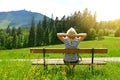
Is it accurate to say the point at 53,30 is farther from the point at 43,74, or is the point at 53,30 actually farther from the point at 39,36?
the point at 43,74

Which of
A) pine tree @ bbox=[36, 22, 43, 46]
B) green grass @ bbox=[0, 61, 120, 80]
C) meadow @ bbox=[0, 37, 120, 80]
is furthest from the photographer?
pine tree @ bbox=[36, 22, 43, 46]

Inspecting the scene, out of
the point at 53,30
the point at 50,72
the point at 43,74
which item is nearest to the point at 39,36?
the point at 53,30

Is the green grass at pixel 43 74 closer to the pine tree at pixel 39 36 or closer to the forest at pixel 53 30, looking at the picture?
the forest at pixel 53 30

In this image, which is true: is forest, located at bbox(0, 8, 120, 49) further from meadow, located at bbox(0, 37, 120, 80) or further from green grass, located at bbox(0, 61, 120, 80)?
green grass, located at bbox(0, 61, 120, 80)

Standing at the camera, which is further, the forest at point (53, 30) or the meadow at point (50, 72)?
the forest at point (53, 30)

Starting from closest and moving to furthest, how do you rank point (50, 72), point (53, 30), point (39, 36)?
point (50, 72)
point (53, 30)
point (39, 36)

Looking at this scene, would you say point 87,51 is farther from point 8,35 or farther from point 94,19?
point 8,35

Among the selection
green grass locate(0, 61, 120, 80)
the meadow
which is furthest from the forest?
green grass locate(0, 61, 120, 80)

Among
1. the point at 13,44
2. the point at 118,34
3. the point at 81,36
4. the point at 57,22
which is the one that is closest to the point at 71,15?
the point at 57,22

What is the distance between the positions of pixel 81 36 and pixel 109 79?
135 inches

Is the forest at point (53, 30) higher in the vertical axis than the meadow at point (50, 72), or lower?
lower

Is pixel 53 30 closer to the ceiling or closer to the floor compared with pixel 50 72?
closer to the floor

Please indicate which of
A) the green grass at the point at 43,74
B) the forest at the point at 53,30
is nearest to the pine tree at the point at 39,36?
the forest at the point at 53,30

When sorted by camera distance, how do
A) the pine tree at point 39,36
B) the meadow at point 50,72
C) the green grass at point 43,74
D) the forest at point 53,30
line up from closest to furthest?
the green grass at point 43,74, the meadow at point 50,72, the forest at point 53,30, the pine tree at point 39,36
